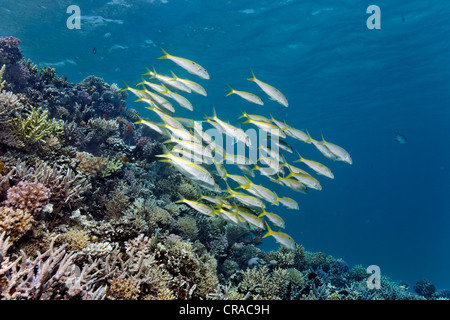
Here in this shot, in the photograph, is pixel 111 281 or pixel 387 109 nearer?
pixel 111 281

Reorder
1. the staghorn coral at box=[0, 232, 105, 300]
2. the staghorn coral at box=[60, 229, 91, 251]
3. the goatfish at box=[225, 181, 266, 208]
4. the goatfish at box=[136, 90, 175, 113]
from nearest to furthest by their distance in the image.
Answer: the staghorn coral at box=[0, 232, 105, 300]
the staghorn coral at box=[60, 229, 91, 251]
the goatfish at box=[225, 181, 266, 208]
the goatfish at box=[136, 90, 175, 113]

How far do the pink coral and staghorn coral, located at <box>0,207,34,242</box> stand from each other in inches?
6.5

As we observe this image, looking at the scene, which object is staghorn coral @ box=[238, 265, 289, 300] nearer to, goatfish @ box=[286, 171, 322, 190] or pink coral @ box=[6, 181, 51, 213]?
goatfish @ box=[286, 171, 322, 190]

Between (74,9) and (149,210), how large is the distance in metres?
26.6

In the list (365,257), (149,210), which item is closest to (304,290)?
(149,210)

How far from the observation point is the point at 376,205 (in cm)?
14600

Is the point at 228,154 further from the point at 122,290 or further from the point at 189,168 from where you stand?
the point at 122,290

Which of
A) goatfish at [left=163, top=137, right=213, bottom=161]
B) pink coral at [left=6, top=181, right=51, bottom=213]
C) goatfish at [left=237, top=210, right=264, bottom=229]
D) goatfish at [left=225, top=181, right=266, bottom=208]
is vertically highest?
goatfish at [left=163, top=137, right=213, bottom=161]

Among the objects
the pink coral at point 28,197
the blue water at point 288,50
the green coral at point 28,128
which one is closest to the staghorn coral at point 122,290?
the pink coral at point 28,197

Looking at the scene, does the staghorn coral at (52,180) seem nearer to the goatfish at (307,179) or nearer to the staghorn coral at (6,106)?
the staghorn coral at (6,106)

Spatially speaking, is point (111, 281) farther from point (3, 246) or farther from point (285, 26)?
point (285, 26)

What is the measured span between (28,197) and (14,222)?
17.9 inches

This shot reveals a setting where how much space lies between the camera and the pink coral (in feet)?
10.9

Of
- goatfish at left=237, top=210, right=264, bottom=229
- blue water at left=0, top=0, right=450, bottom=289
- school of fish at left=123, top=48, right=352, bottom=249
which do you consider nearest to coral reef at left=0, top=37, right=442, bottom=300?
school of fish at left=123, top=48, right=352, bottom=249
